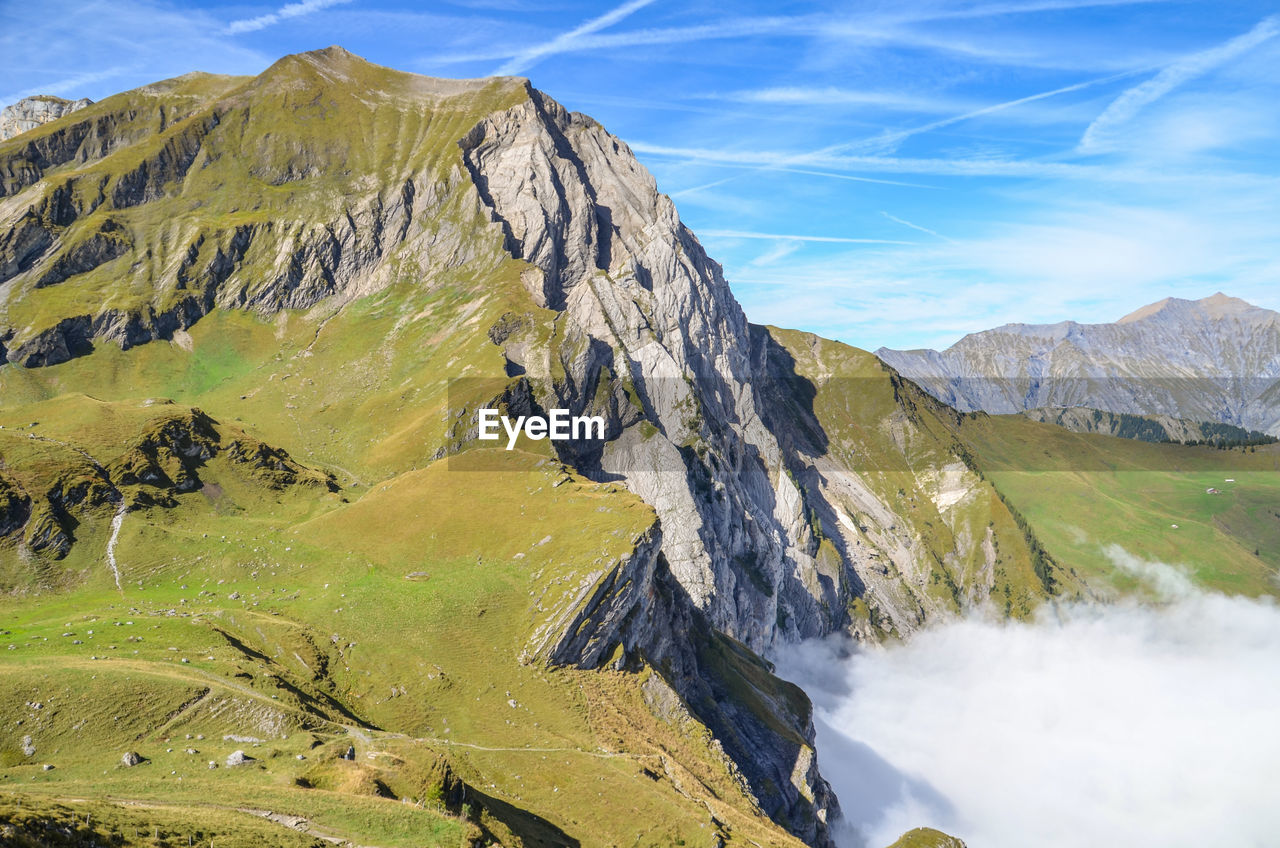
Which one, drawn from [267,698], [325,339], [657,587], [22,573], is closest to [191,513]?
[22,573]

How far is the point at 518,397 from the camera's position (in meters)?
154

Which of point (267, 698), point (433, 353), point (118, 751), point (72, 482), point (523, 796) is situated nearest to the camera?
point (118, 751)

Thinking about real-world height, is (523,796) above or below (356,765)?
below

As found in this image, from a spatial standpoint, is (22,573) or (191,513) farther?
(191,513)

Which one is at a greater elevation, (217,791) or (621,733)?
→ (217,791)

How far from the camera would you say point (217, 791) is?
144 ft

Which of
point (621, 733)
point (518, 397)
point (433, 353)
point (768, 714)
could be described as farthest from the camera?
point (433, 353)

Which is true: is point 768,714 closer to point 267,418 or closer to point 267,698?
point 267,698

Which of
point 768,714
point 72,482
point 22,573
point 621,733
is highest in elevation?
point 72,482

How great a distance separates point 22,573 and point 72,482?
47.8 feet

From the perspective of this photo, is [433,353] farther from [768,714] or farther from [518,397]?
[768,714]

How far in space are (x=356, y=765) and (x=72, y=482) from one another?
66.4 meters

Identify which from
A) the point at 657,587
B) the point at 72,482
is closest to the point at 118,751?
the point at 72,482

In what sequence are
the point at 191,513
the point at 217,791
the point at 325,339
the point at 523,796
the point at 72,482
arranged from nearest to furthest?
the point at 217,791
the point at 523,796
the point at 72,482
the point at 191,513
the point at 325,339
